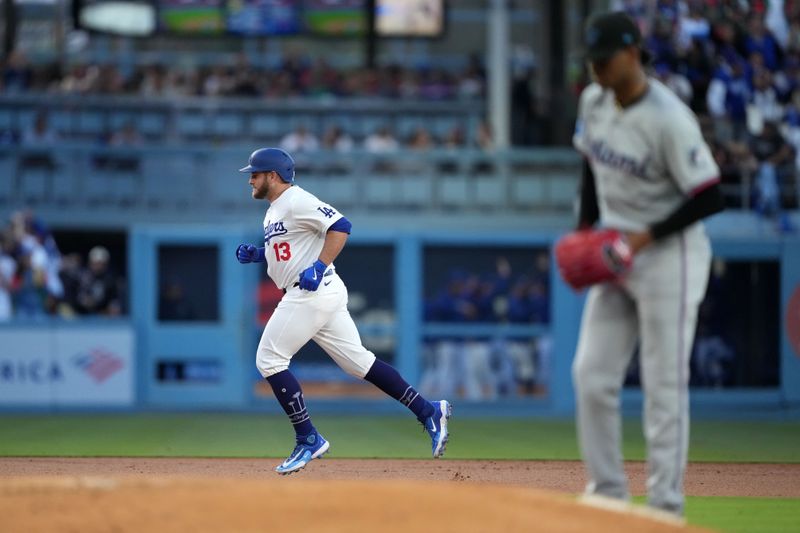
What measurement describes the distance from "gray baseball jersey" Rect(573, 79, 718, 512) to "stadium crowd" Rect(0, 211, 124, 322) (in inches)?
557

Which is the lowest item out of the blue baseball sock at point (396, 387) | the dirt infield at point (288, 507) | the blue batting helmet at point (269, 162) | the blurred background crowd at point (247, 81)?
the blue baseball sock at point (396, 387)

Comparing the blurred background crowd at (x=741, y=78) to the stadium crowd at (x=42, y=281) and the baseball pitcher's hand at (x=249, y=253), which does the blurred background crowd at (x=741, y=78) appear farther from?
the baseball pitcher's hand at (x=249, y=253)

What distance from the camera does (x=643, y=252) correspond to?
227 inches

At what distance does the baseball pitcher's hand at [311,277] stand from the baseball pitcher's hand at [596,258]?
3.32 meters

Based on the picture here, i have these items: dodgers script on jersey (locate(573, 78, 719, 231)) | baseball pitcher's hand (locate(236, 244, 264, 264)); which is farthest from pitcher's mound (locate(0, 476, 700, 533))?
baseball pitcher's hand (locate(236, 244, 264, 264))

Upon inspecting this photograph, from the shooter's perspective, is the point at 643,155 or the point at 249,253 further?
the point at 249,253

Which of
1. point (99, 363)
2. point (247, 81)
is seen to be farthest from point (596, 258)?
point (247, 81)

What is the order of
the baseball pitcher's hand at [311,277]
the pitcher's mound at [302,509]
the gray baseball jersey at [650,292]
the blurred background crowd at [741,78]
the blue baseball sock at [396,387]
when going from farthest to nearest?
the blurred background crowd at [741,78], the blue baseball sock at [396,387], the baseball pitcher's hand at [311,277], the gray baseball jersey at [650,292], the pitcher's mound at [302,509]

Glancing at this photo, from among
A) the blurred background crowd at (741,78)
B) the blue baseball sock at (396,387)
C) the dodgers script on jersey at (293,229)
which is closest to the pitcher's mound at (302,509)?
the dodgers script on jersey at (293,229)

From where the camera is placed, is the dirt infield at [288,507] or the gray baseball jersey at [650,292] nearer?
the dirt infield at [288,507]

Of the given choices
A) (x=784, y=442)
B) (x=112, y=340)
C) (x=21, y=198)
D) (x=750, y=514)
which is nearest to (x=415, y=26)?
(x=21, y=198)

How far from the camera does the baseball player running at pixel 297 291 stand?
908 cm

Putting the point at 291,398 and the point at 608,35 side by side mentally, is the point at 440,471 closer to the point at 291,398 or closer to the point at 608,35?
the point at 291,398

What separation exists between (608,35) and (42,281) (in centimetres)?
1483
